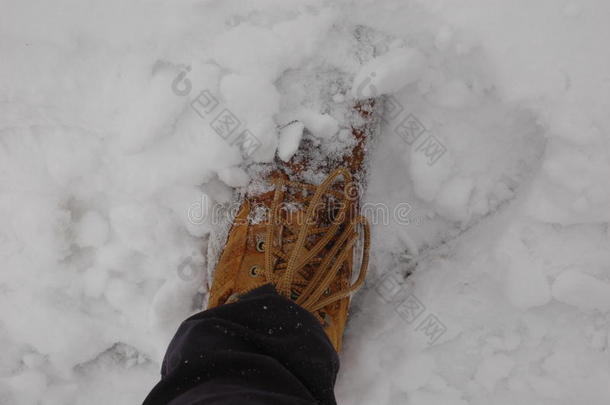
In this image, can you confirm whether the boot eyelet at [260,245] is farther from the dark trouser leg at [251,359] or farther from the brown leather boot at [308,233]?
the dark trouser leg at [251,359]

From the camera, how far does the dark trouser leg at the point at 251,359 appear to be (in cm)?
80

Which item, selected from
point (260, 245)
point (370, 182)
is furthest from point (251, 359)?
point (370, 182)

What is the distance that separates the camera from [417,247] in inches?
52.9

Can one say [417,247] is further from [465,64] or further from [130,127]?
[130,127]

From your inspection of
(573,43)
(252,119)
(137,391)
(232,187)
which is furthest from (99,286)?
(573,43)

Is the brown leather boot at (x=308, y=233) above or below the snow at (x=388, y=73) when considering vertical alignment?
below

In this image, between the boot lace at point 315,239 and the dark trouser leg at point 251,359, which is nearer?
the dark trouser leg at point 251,359

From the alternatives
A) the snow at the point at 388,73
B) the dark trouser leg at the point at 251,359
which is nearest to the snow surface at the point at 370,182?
the snow at the point at 388,73

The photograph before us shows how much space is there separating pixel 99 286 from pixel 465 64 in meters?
1.01

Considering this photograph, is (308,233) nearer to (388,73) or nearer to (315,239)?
(315,239)

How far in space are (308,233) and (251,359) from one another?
1.39ft

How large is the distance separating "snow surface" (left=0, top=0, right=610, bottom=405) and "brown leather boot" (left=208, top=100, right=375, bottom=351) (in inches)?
2.7

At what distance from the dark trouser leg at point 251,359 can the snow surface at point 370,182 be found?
37 cm

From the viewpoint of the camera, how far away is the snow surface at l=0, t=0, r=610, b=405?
1.16 meters
